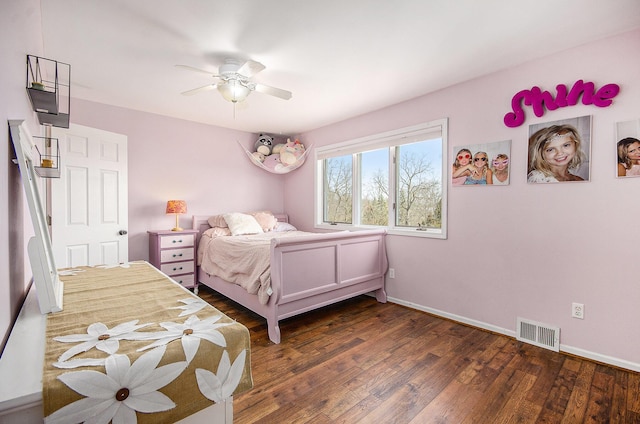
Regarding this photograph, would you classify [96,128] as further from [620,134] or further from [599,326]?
[599,326]

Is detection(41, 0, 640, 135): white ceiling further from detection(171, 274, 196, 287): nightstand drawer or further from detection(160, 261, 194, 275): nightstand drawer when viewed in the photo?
detection(171, 274, 196, 287): nightstand drawer

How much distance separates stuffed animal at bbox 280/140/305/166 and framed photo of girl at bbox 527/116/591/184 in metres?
2.95

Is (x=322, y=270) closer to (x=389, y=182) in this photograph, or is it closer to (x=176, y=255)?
(x=389, y=182)

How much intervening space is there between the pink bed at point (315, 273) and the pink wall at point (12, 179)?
156 centimetres

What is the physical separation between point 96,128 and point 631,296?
5022mm

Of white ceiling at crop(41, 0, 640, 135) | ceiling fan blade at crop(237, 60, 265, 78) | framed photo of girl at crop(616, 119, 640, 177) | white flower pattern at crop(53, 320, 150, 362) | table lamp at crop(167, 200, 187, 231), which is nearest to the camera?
white flower pattern at crop(53, 320, 150, 362)

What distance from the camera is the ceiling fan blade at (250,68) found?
6.92ft

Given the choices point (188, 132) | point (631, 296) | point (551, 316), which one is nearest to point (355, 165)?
point (188, 132)

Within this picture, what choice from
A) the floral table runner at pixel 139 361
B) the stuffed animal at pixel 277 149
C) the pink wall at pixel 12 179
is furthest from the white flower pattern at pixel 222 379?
the stuffed animal at pixel 277 149

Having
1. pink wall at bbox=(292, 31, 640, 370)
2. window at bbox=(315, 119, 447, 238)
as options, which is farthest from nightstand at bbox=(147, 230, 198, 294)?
pink wall at bbox=(292, 31, 640, 370)

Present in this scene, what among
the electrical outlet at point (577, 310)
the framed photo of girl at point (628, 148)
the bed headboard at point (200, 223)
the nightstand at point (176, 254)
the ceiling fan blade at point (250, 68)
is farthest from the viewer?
the bed headboard at point (200, 223)

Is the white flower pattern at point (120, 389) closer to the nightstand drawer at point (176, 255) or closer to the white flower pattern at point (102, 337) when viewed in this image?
the white flower pattern at point (102, 337)

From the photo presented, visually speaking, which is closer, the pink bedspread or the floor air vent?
the floor air vent

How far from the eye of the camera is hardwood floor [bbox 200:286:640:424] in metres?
1.62
